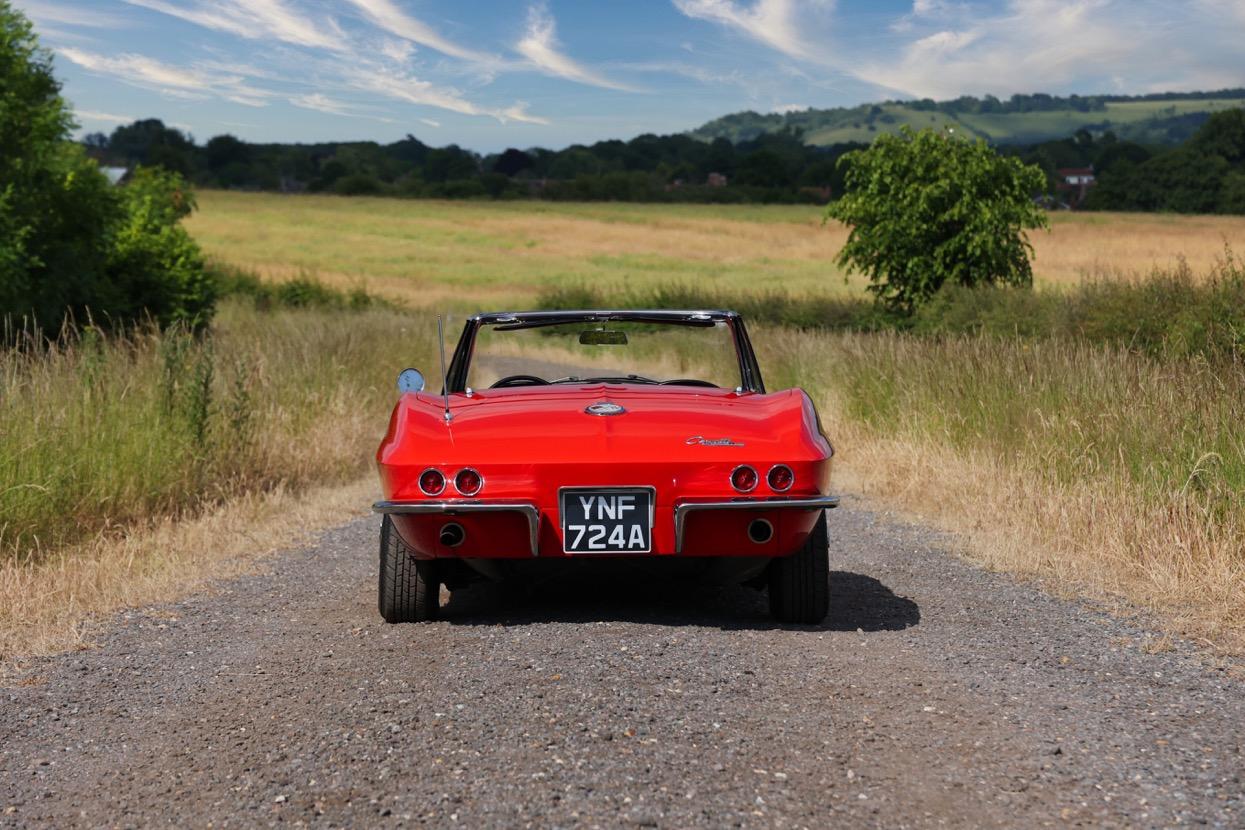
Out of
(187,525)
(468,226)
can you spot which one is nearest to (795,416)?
(187,525)

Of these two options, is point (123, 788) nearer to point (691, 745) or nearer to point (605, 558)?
point (691, 745)

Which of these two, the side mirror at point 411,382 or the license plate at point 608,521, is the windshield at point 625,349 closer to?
the side mirror at point 411,382

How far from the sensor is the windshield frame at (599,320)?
675 cm

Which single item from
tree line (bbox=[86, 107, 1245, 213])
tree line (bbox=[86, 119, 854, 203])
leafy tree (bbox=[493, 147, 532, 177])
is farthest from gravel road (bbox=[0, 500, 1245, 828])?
leafy tree (bbox=[493, 147, 532, 177])

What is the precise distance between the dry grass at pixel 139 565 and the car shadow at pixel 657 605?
66.0 inches

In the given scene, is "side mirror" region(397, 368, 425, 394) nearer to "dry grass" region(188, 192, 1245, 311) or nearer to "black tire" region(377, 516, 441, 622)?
"black tire" region(377, 516, 441, 622)

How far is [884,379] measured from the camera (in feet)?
46.2

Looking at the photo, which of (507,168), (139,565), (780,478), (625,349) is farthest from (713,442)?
(507,168)

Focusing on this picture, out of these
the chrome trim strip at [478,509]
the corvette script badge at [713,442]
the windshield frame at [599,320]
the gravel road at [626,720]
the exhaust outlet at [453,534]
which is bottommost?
the gravel road at [626,720]

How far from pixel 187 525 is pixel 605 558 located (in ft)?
15.3

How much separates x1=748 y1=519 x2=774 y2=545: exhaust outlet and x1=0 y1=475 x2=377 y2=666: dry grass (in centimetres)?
300

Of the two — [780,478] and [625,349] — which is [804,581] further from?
[625,349]

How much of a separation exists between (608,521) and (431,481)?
29.0 inches

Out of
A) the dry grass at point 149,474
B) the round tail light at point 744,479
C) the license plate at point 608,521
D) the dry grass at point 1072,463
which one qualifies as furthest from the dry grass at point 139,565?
the dry grass at point 1072,463
